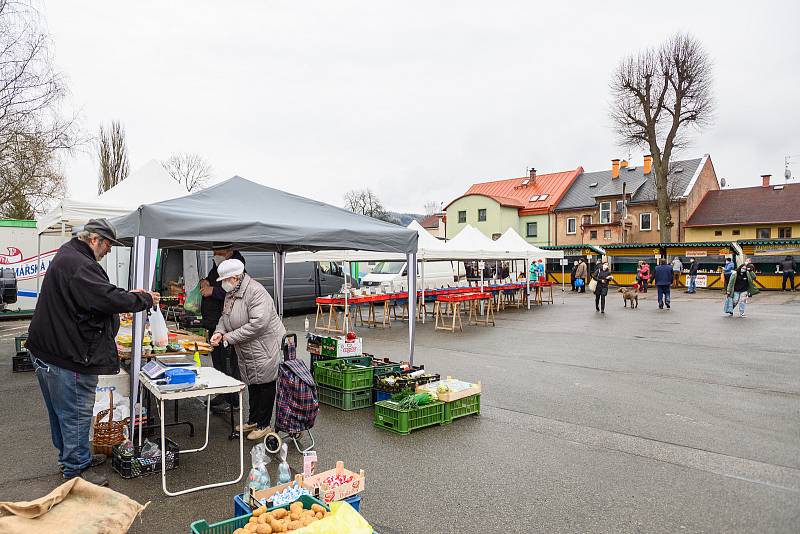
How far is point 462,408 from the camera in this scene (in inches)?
244

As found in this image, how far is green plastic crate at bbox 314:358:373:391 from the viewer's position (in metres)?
6.50

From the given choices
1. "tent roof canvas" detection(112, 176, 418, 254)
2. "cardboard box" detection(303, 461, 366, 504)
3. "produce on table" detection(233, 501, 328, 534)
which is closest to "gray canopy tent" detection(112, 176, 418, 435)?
"tent roof canvas" detection(112, 176, 418, 254)

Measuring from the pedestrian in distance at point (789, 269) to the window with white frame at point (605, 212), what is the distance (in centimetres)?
1731

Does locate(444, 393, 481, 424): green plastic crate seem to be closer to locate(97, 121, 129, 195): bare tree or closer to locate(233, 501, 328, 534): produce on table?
locate(233, 501, 328, 534): produce on table

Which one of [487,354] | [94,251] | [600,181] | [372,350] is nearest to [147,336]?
[94,251]

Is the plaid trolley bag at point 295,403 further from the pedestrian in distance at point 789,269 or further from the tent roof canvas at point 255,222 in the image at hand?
the pedestrian in distance at point 789,269

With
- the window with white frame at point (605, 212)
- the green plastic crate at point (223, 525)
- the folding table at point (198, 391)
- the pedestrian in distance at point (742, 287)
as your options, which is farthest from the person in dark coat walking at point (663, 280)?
the window with white frame at point (605, 212)

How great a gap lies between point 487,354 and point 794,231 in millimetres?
36227

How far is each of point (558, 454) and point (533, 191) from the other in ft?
158

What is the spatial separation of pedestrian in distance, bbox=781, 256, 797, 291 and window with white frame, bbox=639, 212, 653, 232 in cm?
1527

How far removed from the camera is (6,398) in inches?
273

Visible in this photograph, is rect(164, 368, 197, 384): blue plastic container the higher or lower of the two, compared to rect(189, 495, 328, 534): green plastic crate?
higher

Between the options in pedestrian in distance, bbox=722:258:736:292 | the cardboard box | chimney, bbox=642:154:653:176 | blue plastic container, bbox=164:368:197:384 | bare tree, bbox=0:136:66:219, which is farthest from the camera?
chimney, bbox=642:154:653:176

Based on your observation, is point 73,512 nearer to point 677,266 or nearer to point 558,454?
point 558,454
